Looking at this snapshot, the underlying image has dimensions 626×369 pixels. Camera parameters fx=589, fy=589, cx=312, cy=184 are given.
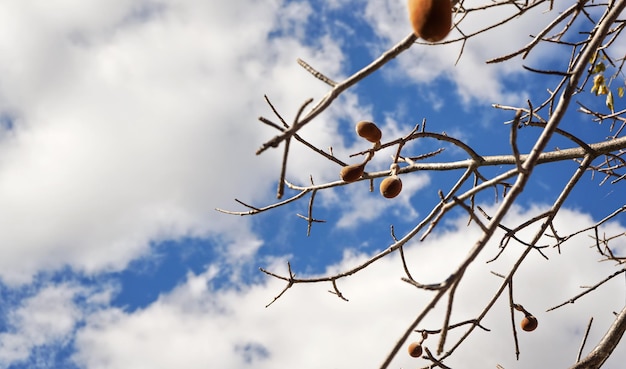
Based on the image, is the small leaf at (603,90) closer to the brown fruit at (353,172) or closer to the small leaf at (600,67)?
the small leaf at (600,67)

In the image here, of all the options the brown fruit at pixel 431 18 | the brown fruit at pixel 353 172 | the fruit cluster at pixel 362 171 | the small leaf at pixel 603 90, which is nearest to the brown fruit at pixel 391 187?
the fruit cluster at pixel 362 171

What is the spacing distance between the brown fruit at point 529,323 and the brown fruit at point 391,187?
3.49ft

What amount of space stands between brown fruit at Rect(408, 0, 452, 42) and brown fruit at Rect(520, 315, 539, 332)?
1968mm

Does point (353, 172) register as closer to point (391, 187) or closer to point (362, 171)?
point (362, 171)

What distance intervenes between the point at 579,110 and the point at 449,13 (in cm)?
188

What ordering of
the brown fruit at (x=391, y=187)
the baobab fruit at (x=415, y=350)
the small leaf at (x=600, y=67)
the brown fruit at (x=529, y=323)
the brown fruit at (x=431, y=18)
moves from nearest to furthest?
the brown fruit at (x=431, y=18) < the brown fruit at (x=391, y=187) < the baobab fruit at (x=415, y=350) < the brown fruit at (x=529, y=323) < the small leaf at (x=600, y=67)

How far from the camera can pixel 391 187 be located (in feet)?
8.01

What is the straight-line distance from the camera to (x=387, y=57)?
1328 mm

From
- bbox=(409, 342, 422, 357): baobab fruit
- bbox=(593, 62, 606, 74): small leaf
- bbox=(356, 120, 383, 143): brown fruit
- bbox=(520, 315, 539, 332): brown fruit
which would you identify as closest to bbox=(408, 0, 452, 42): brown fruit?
bbox=(356, 120, 383, 143): brown fruit

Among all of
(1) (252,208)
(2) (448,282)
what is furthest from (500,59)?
(1) (252,208)

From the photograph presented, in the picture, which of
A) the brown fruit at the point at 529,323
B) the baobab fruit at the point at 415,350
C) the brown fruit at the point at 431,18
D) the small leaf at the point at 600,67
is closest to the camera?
the brown fruit at the point at 431,18

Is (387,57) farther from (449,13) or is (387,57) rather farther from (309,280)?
(309,280)

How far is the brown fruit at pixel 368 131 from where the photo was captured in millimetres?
2467

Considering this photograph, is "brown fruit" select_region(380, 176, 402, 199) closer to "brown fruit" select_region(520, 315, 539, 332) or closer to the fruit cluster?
the fruit cluster
